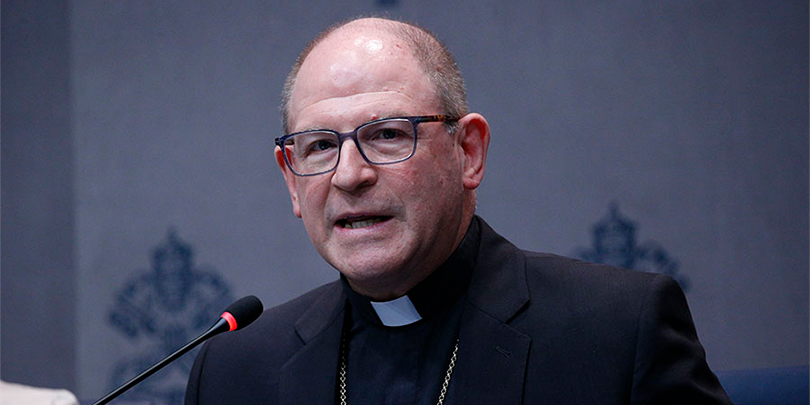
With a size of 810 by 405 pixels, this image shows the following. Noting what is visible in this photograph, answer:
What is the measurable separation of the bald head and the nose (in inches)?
8.5

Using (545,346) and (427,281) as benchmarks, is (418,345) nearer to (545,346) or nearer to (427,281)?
(427,281)

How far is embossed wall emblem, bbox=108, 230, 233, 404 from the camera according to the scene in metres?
2.86

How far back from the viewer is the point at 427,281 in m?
1.70

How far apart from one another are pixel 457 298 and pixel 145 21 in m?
1.81

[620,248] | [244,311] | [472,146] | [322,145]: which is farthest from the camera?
[620,248]

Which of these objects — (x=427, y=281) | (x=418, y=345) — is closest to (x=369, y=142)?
(x=427, y=281)

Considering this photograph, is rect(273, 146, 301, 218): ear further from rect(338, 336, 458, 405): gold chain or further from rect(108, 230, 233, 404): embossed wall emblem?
rect(108, 230, 233, 404): embossed wall emblem

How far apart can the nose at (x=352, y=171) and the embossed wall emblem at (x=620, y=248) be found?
4.82 feet

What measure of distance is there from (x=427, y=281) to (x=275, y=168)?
1.32m

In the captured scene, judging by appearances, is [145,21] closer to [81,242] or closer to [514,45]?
[81,242]

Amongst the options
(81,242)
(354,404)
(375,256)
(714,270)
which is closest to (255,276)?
Answer: (81,242)

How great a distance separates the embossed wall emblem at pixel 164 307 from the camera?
286cm

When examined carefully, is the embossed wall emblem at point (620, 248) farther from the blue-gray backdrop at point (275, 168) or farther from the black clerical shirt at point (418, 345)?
the black clerical shirt at point (418, 345)

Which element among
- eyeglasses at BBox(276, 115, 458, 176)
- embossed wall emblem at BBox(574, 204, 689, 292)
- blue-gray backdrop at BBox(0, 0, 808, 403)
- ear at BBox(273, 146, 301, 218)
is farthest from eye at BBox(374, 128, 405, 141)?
embossed wall emblem at BBox(574, 204, 689, 292)
